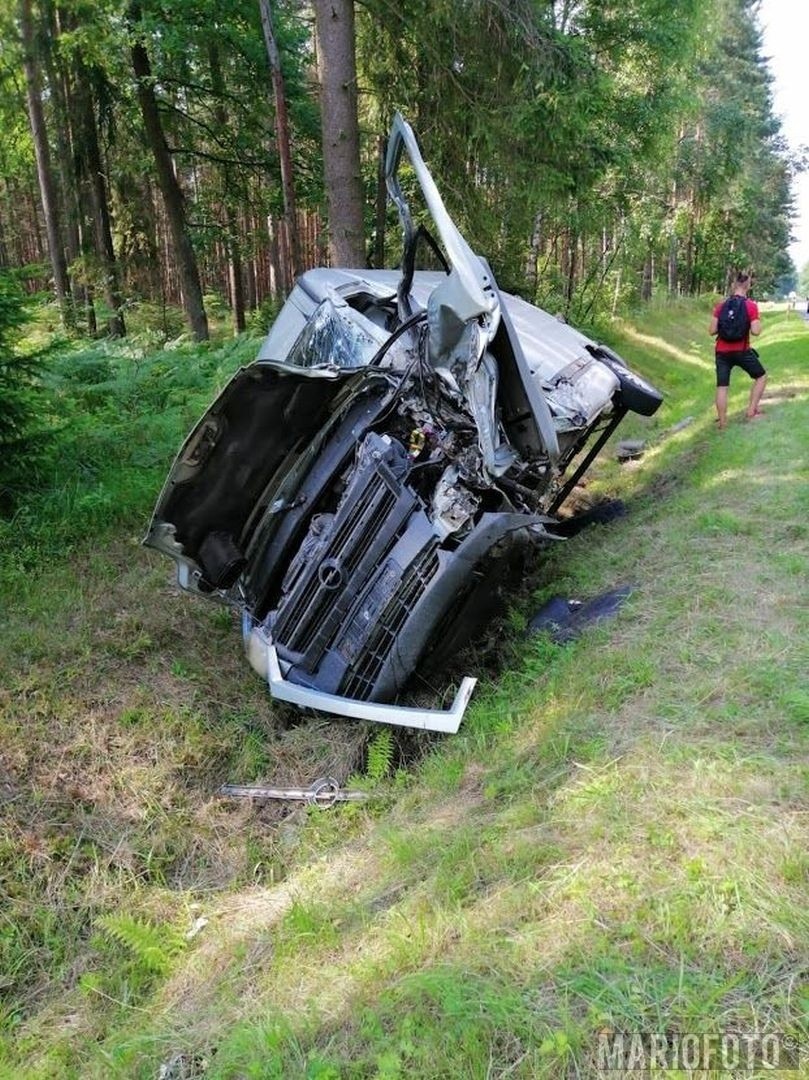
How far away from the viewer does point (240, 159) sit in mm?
13812

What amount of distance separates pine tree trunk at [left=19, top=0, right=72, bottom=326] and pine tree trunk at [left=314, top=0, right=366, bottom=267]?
7.23 m

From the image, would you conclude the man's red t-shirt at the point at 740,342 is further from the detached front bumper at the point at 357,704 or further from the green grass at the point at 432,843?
the detached front bumper at the point at 357,704

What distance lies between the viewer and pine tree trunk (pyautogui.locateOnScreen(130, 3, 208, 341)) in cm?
1223

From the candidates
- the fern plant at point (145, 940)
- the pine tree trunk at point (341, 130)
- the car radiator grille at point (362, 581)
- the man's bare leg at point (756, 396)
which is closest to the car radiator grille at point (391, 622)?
the car radiator grille at point (362, 581)

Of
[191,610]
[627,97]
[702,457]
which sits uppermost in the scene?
[627,97]

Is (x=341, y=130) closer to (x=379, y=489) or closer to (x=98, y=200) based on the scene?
(x=379, y=489)

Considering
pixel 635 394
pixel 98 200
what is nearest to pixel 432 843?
pixel 635 394

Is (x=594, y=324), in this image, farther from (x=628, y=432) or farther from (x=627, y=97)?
(x=628, y=432)

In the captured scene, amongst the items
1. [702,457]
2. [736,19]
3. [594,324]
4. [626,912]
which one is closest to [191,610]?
[626,912]

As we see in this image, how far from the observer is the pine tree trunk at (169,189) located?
1223 centimetres

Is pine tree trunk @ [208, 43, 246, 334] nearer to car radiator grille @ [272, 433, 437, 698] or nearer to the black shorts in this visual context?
the black shorts

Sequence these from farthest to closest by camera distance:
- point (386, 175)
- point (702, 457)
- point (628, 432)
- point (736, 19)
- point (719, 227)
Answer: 1. point (719, 227)
2. point (736, 19)
3. point (628, 432)
4. point (702, 457)
5. point (386, 175)

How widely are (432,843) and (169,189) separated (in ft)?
42.1

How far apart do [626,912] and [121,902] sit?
2219mm
